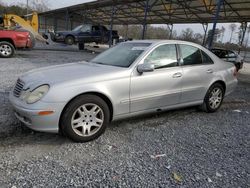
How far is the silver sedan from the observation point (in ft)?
10.7

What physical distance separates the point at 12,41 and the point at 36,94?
9.85 metres

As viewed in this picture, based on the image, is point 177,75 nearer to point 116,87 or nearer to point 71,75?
point 116,87

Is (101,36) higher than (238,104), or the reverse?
(101,36)

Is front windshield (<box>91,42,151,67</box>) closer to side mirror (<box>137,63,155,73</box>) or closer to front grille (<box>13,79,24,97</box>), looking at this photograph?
side mirror (<box>137,63,155,73</box>)

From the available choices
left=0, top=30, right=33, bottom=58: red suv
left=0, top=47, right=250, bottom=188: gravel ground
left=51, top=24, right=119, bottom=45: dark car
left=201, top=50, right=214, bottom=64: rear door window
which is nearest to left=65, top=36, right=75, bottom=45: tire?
left=51, top=24, right=119, bottom=45: dark car

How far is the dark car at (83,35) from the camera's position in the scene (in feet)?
68.4

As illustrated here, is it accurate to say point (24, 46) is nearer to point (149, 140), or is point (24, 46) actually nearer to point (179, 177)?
point (149, 140)

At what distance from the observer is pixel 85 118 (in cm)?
351

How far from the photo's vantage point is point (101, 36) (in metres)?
21.7

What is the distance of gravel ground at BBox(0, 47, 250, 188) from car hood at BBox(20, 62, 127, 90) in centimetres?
84

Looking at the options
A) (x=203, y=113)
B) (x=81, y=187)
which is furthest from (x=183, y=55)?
(x=81, y=187)

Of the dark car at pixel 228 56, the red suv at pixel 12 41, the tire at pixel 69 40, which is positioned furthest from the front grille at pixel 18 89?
the tire at pixel 69 40

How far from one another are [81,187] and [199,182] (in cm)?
130

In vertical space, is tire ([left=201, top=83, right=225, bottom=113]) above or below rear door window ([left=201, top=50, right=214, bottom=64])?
below
